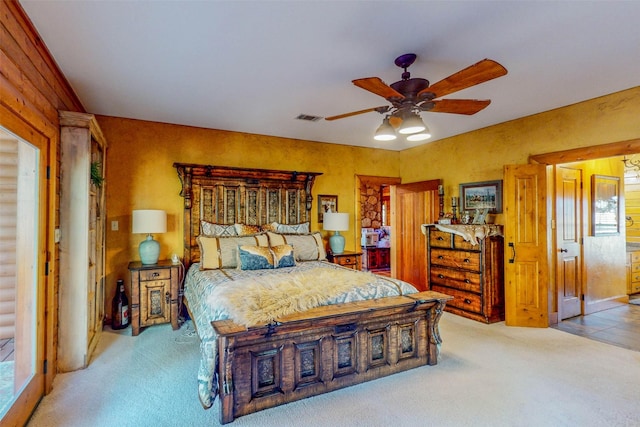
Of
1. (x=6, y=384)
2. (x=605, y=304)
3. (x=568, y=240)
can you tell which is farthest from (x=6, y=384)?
(x=605, y=304)

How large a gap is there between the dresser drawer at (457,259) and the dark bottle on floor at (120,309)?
4155mm

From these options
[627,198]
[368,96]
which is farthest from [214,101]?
[627,198]

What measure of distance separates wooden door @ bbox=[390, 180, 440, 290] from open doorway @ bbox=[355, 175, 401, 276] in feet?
4.92

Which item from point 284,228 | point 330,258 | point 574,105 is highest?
point 574,105

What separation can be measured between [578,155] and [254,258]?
12.6ft

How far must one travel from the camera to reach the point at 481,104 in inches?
104

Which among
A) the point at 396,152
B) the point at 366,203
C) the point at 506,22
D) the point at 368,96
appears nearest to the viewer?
the point at 506,22

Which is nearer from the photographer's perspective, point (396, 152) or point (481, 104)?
point (481, 104)

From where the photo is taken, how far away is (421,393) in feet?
8.30

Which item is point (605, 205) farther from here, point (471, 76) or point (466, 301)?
point (471, 76)

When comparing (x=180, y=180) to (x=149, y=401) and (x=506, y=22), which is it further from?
(x=506, y=22)

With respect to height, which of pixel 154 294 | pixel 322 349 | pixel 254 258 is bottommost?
pixel 322 349

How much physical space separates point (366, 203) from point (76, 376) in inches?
279

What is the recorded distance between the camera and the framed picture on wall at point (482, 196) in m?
4.66
